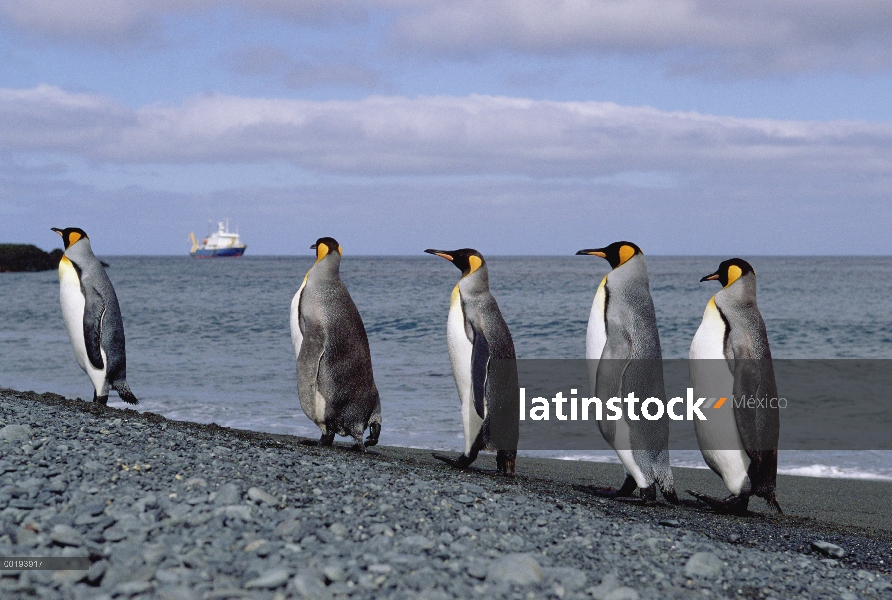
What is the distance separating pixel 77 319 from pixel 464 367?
10.7 feet

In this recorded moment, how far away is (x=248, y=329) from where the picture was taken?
64.5 feet

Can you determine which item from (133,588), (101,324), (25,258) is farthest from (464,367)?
(25,258)

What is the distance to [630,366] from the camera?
5.21 m

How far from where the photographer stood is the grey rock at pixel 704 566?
10.5 ft

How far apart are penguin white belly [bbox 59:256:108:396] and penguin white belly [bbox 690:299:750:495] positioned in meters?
4.50

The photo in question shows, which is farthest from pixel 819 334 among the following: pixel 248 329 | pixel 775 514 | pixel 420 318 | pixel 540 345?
pixel 775 514

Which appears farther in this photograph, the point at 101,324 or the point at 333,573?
the point at 101,324

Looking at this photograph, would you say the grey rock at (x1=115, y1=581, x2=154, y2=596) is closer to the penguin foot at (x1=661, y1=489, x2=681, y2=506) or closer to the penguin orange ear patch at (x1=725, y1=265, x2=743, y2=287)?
the penguin foot at (x1=661, y1=489, x2=681, y2=506)

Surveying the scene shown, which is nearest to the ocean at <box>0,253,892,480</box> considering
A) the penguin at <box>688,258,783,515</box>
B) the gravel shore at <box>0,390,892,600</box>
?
the penguin at <box>688,258,783,515</box>

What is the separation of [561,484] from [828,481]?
2457 millimetres

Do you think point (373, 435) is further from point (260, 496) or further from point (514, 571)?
point (514, 571)

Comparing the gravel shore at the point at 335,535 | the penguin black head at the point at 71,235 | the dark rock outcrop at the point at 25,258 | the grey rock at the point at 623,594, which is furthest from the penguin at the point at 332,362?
the dark rock outcrop at the point at 25,258

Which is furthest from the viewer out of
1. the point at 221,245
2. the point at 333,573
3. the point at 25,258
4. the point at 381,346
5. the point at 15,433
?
the point at 221,245

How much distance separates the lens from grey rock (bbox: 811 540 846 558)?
4066 mm
